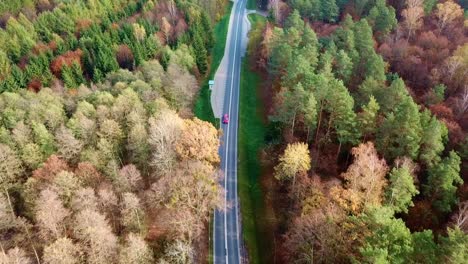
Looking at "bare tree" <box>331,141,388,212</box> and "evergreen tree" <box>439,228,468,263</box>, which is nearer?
"evergreen tree" <box>439,228,468,263</box>

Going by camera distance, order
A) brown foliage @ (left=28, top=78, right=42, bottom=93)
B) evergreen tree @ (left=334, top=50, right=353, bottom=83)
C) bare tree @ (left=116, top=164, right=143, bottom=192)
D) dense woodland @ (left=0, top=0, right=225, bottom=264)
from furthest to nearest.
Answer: brown foliage @ (left=28, top=78, right=42, bottom=93) < evergreen tree @ (left=334, top=50, right=353, bottom=83) < bare tree @ (left=116, top=164, right=143, bottom=192) < dense woodland @ (left=0, top=0, right=225, bottom=264)

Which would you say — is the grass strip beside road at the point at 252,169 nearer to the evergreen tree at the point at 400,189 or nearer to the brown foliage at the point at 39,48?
the evergreen tree at the point at 400,189

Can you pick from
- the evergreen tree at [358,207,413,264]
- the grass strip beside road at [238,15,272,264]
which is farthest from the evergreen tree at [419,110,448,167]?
the grass strip beside road at [238,15,272,264]

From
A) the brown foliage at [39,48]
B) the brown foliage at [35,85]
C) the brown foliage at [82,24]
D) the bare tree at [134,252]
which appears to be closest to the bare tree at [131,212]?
the bare tree at [134,252]

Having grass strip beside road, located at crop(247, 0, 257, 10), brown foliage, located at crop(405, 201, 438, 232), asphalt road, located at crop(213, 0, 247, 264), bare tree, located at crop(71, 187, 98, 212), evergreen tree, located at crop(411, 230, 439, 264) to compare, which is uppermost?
grass strip beside road, located at crop(247, 0, 257, 10)

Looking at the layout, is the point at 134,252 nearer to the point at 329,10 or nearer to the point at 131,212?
the point at 131,212

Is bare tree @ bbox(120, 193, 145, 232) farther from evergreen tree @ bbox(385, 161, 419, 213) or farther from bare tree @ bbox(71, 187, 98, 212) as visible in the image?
evergreen tree @ bbox(385, 161, 419, 213)
